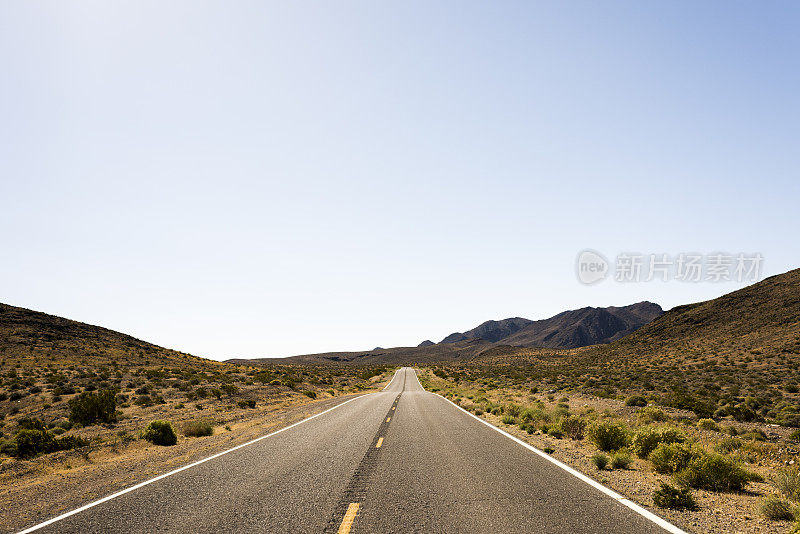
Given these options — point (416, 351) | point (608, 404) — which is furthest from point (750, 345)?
point (416, 351)

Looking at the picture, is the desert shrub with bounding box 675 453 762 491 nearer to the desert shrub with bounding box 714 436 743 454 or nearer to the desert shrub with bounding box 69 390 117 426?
the desert shrub with bounding box 714 436 743 454

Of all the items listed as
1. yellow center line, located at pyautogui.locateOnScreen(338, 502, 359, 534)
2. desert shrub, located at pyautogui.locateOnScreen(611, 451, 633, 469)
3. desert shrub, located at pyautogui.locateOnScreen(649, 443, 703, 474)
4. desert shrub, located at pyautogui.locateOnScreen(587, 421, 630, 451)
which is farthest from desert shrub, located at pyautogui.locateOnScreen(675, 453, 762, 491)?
yellow center line, located at pyautogui.locateOnScreen(338, 502, 359, 534)

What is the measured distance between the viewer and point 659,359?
6381 centimetres

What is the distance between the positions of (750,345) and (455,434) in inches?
2411

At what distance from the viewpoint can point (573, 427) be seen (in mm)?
13750

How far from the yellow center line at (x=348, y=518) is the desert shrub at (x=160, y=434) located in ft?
37.8

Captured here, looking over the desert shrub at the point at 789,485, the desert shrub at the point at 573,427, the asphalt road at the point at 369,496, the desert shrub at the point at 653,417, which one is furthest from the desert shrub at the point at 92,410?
the desert shrub at the point at 789,485

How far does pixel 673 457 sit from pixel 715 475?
3.73 ft

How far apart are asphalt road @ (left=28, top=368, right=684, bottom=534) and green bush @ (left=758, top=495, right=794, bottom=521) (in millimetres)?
2051

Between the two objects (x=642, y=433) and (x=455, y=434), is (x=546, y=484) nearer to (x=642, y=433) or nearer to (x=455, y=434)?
(x=642, y=433)

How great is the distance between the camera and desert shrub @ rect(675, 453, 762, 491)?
763cm

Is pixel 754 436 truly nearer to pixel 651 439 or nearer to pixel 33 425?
pixel 651 439

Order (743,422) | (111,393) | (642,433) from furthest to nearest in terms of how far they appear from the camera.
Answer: (111,393), (743,422), (642,433)

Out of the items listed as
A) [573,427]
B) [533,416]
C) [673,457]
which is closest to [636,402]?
[533,416]
